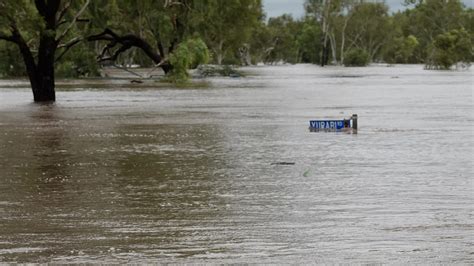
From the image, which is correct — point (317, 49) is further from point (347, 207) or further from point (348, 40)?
point (347, 207)

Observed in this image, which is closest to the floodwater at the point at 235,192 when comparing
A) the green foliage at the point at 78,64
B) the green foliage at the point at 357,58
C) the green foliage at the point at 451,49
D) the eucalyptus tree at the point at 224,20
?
the eucalyptus tree at the point at 224,20

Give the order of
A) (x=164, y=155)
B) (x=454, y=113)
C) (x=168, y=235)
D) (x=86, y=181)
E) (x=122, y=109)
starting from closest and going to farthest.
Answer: (x=168, y=235)
(x=86, y=181)
(x=164, y=155)
(x=454, y=113)
(x=122, y=109)

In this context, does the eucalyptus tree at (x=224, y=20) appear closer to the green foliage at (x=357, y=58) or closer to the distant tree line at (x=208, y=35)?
the distant tree line at (x=208, y=35)

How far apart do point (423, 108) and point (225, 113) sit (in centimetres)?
765

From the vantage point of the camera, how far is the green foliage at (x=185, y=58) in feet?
132

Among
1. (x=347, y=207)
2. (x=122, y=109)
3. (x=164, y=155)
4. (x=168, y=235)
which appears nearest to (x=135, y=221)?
(x=168, y=235)

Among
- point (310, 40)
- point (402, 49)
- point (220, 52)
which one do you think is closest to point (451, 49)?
point (220, 52)

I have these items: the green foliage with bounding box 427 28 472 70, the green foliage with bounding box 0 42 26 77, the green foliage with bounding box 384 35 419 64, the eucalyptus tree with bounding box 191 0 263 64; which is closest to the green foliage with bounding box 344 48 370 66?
the eucalyptus tree with bounding box 191 0 263 64

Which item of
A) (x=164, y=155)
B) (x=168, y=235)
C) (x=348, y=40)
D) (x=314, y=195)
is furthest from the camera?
(x=348, y=40)

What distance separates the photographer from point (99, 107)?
36.2 m

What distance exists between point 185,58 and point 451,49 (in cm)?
7715

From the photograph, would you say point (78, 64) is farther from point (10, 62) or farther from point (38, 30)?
point (38, 30)

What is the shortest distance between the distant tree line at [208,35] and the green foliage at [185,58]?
0.04 m

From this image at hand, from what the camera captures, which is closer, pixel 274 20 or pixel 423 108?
pixel 423 108
